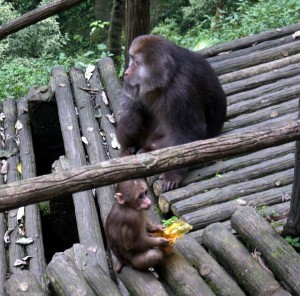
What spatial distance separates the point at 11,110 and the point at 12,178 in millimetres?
1263

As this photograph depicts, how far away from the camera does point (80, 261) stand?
402 centimetres

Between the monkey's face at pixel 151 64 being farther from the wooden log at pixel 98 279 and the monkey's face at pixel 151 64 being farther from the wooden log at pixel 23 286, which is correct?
the wooden log at pixel 23 286

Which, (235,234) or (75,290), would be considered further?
(235,234)

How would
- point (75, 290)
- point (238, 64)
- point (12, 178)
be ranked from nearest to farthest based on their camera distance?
point (75, 290) → point (12, 178) → point (238, 64)

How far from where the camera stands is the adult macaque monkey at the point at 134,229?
3449 millimetres

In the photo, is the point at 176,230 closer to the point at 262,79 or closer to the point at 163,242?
the point at 163,242

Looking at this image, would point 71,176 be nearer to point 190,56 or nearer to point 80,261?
point 80,261

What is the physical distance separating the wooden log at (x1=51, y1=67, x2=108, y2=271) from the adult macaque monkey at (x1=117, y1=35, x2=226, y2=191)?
0.60 m

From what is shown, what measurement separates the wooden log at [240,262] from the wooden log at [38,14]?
3.21 meters

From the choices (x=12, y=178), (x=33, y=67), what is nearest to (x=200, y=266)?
(x=12, y=178)

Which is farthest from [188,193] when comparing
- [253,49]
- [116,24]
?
[116,24]

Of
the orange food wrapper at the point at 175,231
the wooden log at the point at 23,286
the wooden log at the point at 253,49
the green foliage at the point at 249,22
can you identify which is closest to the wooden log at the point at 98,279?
the wooden log at the point at 23,286

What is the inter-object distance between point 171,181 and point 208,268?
4.36 feet

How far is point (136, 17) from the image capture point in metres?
6.31
